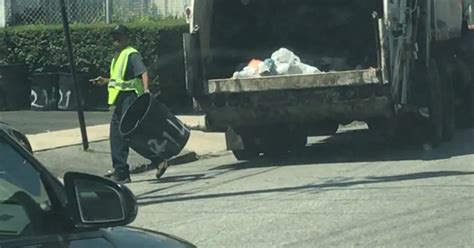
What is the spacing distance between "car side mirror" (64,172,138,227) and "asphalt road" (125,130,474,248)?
13.6ft

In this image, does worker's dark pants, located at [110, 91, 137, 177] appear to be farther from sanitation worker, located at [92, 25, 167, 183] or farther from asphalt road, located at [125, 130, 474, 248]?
asphalt road, located at [125, 130, 474, 248]

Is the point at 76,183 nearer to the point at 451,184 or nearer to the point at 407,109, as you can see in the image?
the point at 451,184

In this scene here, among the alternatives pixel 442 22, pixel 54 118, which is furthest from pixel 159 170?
pixel 54 118

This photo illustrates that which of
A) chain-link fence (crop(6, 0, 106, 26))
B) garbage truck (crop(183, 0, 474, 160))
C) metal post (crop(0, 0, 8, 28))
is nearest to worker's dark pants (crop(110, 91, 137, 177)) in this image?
garbage truck (crop(183, 0, 474, 160))

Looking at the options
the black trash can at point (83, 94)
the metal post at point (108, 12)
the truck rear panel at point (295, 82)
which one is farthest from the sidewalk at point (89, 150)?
the metal post at point (108, 12)

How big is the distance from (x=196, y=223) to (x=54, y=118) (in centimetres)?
978

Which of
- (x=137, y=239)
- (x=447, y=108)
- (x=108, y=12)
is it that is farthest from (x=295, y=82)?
(x=108, y=12)

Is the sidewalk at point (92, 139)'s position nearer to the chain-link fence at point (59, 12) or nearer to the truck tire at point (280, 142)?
the truck tire at point (280, 142)

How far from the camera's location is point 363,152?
13.2 meters

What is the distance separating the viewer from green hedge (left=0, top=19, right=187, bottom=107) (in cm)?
1850

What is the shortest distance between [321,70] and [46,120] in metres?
6.39

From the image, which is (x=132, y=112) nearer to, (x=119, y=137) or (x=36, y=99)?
(x=119, y=137)

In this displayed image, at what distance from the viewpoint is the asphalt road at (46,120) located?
1597 cm

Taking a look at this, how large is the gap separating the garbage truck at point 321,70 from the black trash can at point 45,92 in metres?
6.67
